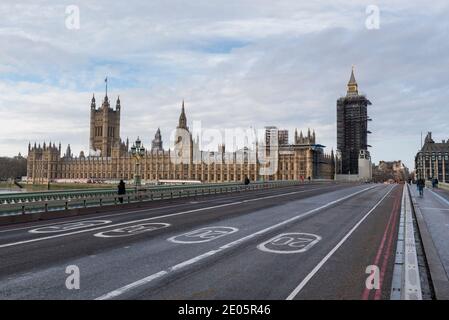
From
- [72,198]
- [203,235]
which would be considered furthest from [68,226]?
[72,198]

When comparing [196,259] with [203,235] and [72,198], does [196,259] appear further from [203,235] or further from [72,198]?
[72,198]

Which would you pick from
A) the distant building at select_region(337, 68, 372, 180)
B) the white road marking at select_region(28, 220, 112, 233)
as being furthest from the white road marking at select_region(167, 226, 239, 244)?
the distant building at select_region(337, 68, 372, 180)

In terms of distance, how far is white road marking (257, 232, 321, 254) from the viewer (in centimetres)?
1079

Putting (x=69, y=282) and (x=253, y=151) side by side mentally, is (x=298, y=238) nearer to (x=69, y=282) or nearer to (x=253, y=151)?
(x=69, y=282)

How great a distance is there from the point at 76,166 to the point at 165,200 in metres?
150

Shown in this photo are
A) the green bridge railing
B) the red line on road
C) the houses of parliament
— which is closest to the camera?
the red line on road

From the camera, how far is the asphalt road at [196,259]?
710 cm

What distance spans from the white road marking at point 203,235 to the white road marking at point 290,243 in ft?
6.27

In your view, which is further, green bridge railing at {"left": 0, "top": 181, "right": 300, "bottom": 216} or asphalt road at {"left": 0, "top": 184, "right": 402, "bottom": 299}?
green bridge railing at {"left": 0, "top": 181, "right": 300, "bottom": 216}

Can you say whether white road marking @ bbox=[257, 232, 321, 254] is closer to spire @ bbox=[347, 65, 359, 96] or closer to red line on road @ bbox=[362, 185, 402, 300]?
red line on road @ bbox=[362, 185, 402, 300]

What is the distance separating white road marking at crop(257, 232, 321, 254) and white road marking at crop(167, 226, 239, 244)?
6.27ft

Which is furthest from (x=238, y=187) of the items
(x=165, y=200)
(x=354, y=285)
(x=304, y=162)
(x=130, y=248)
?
(x=304, y=162)

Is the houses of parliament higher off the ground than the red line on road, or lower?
higher

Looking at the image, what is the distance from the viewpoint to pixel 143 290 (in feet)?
23.1
